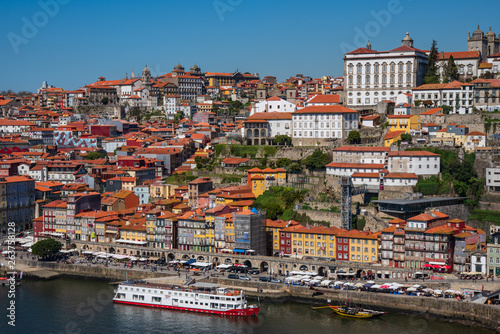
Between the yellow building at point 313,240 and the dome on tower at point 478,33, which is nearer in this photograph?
the yellow building at point 313,240

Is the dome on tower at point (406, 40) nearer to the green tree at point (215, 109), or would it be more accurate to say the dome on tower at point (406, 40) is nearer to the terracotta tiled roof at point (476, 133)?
the terracotta tiled roof at point (476, 133)

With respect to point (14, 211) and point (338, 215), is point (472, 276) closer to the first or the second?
point (338, 215)

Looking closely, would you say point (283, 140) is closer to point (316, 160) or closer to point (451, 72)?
point (316, 160)

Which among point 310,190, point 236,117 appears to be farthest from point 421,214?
point 236,117

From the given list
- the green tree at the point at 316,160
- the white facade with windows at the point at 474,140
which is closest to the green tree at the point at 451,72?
the white facade with windows at the point at 474,140

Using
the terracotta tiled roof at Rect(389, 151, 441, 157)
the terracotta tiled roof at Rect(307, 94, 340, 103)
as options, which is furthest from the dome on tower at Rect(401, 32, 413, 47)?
the terracotta tiled roof at Rect(389, 151, 441, 157)
